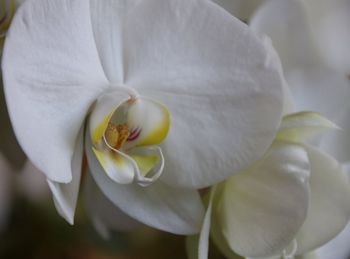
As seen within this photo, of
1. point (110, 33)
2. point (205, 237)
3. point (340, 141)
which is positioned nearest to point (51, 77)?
point (110, 33)

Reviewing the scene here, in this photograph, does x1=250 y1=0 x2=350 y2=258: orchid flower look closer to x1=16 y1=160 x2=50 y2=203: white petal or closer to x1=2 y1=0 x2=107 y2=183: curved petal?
x1=2 y1=0 x2=107 y2=183: curved petal

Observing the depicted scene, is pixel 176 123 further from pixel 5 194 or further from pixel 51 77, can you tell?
pixel 5 194

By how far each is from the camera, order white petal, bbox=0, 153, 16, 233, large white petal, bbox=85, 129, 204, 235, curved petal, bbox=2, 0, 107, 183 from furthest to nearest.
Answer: white petal, bbox=0, 153, 16, 233, large white petal, bbox=85, 129, 204, 235, curved petal, bbox=2, 0, 107, 183

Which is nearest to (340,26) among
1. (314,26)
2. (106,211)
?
(314,26)

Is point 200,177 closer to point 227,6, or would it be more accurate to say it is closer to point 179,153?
point 179,153

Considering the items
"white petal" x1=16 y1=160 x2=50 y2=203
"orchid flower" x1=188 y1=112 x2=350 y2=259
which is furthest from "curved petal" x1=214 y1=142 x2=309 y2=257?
"white petal" x1=16 y1=160 x2=50 y2=203
